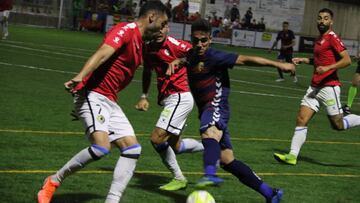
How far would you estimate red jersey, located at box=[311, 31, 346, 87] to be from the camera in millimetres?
12352

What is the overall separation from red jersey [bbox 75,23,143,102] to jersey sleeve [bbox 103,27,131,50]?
0.02 m

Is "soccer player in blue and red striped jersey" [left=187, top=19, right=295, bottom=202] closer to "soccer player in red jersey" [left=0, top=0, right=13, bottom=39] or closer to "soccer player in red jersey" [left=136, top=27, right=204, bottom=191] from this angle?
"soccer player in red jersey" [left=136, top=27, right=204, bottom=191]

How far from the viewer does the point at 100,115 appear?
7566 millimetres

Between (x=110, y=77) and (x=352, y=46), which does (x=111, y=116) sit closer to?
(x=110, y=77)

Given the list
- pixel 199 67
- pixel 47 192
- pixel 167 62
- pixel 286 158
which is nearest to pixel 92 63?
pixel 47 192

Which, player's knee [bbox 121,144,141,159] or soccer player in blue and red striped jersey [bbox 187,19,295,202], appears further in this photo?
soccer player in blue and red striped jersey [bbox 187,19,295,202]

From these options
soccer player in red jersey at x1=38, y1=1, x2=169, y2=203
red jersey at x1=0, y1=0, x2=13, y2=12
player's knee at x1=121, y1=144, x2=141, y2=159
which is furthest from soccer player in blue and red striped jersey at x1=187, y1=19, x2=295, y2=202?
red jersey at x1=0, y1=0, x2=13, y2=12

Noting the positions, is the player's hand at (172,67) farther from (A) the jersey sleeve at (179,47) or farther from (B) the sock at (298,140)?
(B) the sock at (298,140)

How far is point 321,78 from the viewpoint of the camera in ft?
40.7

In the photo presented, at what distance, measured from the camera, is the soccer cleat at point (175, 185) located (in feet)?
30.2

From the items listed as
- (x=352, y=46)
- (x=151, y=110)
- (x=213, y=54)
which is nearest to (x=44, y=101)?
(x=151, y=110)

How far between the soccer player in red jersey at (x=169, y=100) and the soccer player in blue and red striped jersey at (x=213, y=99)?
2.97 feet

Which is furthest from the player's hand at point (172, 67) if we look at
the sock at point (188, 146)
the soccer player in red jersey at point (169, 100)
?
the sock at point (188, 146)

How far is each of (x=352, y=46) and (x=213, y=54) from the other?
5226 centimetres
